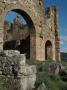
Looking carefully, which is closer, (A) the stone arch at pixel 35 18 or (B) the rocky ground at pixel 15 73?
(B) the rocky ground at pixel 15 73

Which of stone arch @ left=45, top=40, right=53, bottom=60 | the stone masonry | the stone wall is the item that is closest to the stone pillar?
the stone masonry

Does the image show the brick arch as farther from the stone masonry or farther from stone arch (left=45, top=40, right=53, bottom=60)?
stone arch (left=45, top=40, right=53, bottom=60)

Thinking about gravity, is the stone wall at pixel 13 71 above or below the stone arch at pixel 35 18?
below

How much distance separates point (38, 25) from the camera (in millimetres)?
19516

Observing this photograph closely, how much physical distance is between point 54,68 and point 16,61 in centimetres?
434

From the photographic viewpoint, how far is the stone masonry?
56.0 feet

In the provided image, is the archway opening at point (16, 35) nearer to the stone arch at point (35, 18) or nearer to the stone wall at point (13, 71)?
the stone arch at point (35, 18)

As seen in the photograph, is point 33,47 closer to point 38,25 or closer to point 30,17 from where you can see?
point 38,25

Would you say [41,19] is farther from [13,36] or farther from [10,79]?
[10,79]

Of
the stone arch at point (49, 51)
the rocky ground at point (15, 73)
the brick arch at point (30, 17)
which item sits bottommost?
the rocky ground at point (15, 73)

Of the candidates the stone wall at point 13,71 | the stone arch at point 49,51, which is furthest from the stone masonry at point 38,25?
the stone wall at point 13,71

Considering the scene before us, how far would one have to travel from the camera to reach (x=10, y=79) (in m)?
8.12

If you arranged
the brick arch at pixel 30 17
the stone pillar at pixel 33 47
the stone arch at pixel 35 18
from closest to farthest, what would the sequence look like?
the brick arch at pixel 30 17
the stone arch at pixel 35 18
the stone pillar at pixel 33 47

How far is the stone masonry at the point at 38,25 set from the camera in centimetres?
1708
